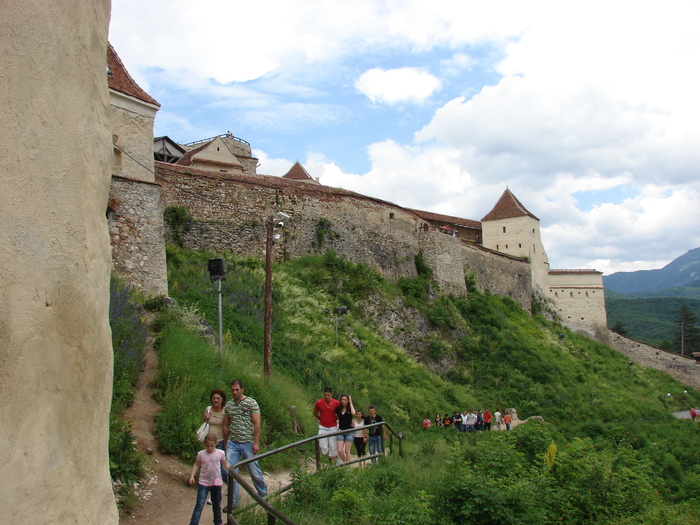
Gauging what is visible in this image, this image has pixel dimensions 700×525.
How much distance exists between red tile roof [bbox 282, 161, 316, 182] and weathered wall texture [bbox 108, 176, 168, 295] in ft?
84.3

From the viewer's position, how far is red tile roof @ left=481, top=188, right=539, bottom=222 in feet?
151

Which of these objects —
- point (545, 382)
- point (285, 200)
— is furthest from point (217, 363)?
point (545, 382)

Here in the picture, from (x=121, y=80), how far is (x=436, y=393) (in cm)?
1582

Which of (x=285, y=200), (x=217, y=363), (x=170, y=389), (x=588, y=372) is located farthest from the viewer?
(x=588, y=372)

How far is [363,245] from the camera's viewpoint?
2848cm

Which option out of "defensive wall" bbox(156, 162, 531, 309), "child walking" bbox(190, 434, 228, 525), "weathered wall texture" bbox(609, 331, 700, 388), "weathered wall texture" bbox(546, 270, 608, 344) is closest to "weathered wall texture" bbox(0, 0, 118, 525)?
"child walking" bbox(190, 434, 228, 525)

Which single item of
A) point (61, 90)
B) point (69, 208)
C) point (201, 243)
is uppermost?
point (201, 243)

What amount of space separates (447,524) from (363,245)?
67.1ft

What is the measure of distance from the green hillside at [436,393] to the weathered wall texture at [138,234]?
54.6 inches

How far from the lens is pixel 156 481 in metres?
7.95

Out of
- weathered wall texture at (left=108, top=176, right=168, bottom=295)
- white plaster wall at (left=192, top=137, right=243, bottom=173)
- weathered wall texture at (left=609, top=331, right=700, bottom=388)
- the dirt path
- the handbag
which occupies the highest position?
white plaster wall at (left=192, top=137, right=243, bottom=173)

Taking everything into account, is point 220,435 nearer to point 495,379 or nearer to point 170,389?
point 170,389

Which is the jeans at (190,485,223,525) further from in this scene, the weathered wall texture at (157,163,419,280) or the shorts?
the weathered wall texture at (157,163,419,280)

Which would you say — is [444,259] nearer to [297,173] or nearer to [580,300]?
[297,173]
